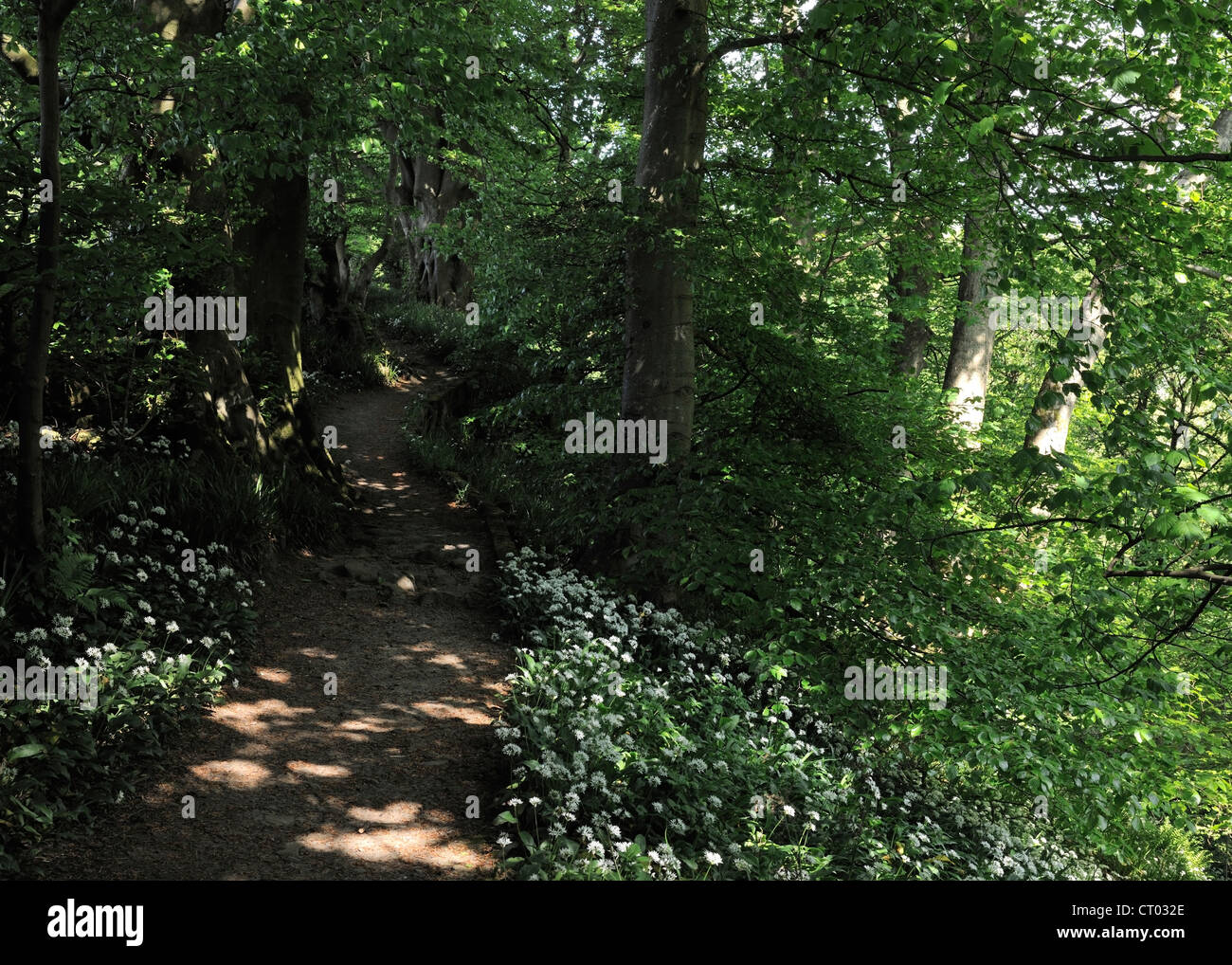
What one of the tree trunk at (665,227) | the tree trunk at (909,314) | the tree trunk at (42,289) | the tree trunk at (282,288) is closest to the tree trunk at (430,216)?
the tree trunk at (282,288)

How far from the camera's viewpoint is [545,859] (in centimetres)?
425

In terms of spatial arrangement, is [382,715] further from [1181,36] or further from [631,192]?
[1181,36]

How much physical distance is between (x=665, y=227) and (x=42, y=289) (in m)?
5.10

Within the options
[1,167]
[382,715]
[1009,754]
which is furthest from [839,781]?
[1,167]

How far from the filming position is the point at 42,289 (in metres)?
5.35

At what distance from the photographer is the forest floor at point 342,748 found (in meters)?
4.25

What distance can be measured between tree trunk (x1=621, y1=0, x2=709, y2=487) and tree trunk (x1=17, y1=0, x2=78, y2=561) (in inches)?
180

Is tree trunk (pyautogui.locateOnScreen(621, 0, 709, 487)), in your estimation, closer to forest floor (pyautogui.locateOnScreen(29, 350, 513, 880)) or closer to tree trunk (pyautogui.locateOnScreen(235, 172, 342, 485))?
forest floor (pyautogui.locateOnScreen(29, 350, 513, 880))

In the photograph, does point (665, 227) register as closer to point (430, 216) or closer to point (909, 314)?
point (909, 314)

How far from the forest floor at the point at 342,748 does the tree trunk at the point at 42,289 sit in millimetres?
1882

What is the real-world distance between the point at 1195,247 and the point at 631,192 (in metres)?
4.63

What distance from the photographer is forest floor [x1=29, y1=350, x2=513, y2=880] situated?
4.25m

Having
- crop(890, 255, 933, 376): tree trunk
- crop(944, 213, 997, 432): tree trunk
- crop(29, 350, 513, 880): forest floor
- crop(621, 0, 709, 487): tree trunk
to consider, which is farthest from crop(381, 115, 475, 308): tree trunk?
crop(29, 350, 513, 880): forest floor

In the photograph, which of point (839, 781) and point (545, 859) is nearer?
point (545, 859)
